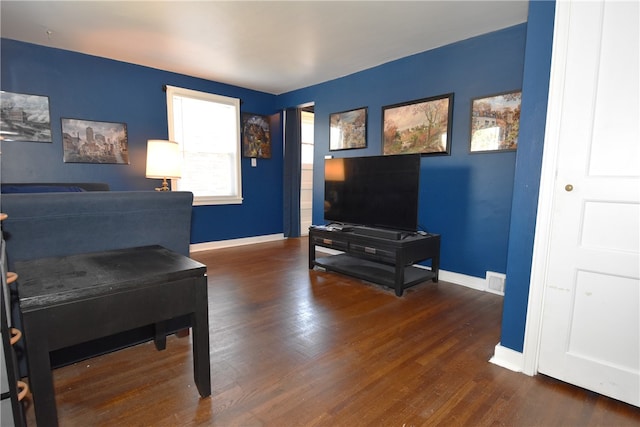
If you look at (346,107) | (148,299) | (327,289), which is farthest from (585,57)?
(346,107)

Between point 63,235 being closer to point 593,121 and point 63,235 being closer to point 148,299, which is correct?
point 148,299

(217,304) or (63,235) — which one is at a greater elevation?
(63,235)

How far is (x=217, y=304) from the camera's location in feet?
8.61

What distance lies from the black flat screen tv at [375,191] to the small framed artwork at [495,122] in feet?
2.17

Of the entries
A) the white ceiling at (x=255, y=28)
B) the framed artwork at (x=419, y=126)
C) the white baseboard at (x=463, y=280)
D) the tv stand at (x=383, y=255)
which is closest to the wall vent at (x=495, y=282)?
the white baseboard at (x=463, y=280)

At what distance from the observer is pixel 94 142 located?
3.74 m

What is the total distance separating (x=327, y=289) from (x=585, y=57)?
242 cm

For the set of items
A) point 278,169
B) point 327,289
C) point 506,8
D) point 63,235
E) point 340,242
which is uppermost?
point 506,8

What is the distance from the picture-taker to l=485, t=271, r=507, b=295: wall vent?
2.93m

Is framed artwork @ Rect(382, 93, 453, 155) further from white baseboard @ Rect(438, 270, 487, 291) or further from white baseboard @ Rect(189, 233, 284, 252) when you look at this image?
white baseboard @ Rect(189, 233, 284, 252)

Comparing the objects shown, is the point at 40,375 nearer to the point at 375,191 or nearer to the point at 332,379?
the point at 332,379

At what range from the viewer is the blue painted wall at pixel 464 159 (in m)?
2.89

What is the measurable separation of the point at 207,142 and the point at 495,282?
13.2 feet

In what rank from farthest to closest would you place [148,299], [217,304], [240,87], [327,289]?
1. [240,87]
2. [327,289]
3. [217,304]
4. [148,299]
